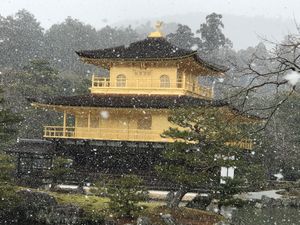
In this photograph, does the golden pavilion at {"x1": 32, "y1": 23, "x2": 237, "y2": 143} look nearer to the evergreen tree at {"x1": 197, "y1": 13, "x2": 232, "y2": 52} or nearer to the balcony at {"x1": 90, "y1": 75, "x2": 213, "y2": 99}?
the balcony at {"x1": 90, "y1": 75, "x2": 213, "y2": 99}

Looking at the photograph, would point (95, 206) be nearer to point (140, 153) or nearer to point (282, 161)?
point (140, 153)

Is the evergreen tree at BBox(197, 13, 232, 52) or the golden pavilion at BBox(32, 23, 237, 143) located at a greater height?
the evergreen tree at BBox(197, 13, 232, 52)

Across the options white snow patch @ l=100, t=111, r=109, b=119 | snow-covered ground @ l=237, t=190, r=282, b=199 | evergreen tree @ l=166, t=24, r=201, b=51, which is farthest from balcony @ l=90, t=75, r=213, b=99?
evergreen tree @ l=166, t=24, r=201, b=51

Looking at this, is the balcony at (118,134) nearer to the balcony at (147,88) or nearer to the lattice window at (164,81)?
the balcony at (147,88)

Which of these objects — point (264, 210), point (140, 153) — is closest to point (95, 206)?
point (140, 153)

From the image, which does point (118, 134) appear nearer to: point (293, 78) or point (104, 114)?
point (104, 114)

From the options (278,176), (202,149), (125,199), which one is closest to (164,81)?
(202,149)

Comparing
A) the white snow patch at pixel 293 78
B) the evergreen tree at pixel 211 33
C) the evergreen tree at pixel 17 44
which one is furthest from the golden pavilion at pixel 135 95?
the evergreen tree at pixel 211 33

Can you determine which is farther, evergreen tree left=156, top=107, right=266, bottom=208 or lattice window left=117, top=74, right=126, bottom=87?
lattice window left=117, top=74, right=126, bottom=87

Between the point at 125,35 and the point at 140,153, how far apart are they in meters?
70.8

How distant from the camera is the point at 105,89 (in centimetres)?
3064

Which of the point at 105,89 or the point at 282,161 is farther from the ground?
the point at 105,89

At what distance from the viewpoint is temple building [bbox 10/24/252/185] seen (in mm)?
27703

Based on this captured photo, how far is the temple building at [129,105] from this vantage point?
2770cm
